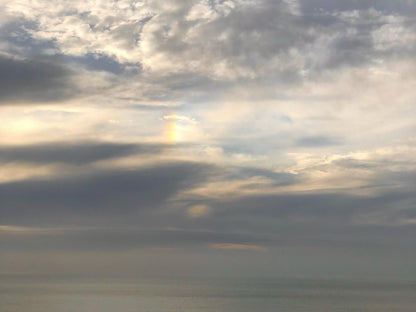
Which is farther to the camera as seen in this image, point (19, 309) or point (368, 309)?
point (368, 309)

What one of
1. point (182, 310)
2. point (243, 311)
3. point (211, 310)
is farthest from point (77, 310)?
point (243, 311)

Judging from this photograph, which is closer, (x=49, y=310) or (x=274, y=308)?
(x=49, y=310)

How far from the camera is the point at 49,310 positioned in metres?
140

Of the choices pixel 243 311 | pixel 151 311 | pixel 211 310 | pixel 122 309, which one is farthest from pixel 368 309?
pixel 122 309

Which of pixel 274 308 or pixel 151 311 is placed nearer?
pixel 151 311

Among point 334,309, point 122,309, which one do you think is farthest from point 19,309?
point 334,309

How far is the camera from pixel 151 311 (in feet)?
455

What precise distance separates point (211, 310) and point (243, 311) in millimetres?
9671

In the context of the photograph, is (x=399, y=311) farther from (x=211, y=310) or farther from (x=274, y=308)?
(x=211, y=310)

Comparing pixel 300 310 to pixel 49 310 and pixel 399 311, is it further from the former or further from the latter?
pixel 49 310

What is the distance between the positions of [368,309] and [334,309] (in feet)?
36.3

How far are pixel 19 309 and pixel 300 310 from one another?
82.8 m

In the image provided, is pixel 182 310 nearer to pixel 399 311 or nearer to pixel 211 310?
pixel 211 310

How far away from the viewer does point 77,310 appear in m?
141
